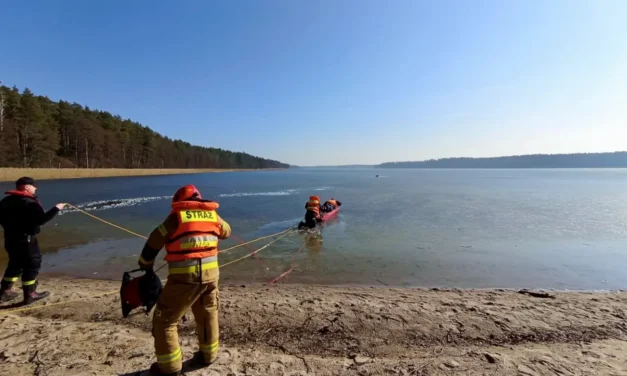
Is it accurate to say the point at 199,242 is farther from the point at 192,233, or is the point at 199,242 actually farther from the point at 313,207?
the point at 313,207

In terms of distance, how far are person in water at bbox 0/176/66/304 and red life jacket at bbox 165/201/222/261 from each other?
3.39 metres

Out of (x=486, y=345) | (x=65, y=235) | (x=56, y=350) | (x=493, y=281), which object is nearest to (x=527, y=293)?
(x=493, y=281)

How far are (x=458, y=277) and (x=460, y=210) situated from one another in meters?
15.4

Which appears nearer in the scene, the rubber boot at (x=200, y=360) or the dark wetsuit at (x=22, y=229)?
the rubber boot at (x=200, y=360)

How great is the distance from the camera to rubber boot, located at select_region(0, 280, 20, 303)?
5.45m

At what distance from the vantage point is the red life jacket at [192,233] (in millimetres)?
3199

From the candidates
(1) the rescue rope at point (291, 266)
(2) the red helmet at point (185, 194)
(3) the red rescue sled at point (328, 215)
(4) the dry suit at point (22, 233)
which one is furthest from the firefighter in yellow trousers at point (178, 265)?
(3) the red rescue sled at point (328, 215)

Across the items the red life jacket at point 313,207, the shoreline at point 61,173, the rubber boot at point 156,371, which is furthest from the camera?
the shoreline at point 61,173

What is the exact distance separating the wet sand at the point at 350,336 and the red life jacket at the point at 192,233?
1.41 m

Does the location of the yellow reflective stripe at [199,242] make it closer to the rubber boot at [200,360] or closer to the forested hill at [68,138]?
the rubber boot at [200,360]

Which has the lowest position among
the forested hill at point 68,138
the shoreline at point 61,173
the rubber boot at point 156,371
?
the rubber boot at point 156,371

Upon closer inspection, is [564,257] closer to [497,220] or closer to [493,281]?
[493,281]

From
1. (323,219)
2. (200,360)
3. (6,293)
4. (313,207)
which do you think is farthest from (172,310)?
(323,219)

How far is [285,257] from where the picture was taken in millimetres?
10398
